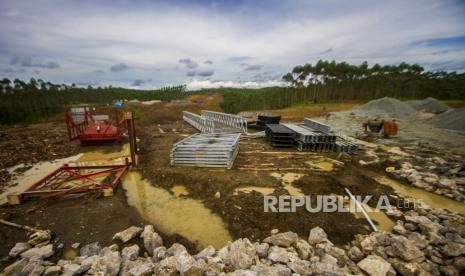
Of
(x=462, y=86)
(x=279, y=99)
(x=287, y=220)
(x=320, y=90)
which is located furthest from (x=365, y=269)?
(x=462, y=86)

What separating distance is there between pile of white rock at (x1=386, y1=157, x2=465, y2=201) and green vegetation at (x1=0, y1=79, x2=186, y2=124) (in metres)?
34.5

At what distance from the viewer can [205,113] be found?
17562 mm

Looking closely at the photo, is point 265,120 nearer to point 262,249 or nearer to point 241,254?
point 262,249

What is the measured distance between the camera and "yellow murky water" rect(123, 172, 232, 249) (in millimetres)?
4270

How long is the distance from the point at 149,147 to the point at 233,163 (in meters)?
5.01

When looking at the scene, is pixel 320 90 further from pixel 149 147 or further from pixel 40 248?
pixel 40 248

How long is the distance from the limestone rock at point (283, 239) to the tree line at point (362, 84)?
3769 centimetres

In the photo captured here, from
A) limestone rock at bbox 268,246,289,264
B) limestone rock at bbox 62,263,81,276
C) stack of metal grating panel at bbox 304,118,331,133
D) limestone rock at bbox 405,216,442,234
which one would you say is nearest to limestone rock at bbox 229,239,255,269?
limestone rock at bbox 268,246,289,264

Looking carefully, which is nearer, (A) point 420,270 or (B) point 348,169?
(A) point 420,270

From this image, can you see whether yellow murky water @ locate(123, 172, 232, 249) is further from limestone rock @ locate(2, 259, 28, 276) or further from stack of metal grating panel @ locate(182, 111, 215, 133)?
stack of metal grating panel @ locate(182, 111, 215, 133)

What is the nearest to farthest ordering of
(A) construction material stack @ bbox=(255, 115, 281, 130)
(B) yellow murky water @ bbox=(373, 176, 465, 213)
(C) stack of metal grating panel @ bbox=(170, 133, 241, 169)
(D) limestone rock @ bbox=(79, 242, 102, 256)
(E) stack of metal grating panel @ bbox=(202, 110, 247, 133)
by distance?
1. (D) limestone rock @ bbox=(79, 242, 102, 256)
2. (B) yellow murky water @ bbox=(373, 176, 465, 213)
3. (C) stack of metal grating panel @ bbox=(170, 133, 241, 169)
4. (E) stack of metal grating panel @ bbox=(202, 110, 247, 133)
5. (A) construction material stack @ bbox=(255, 115, 281, 130)

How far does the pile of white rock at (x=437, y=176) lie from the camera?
5.80m

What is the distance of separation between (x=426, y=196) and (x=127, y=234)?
8119 mm

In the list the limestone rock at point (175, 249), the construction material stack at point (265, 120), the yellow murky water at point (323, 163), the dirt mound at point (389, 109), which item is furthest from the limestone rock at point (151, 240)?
the dirt mound at point (389, 109)
